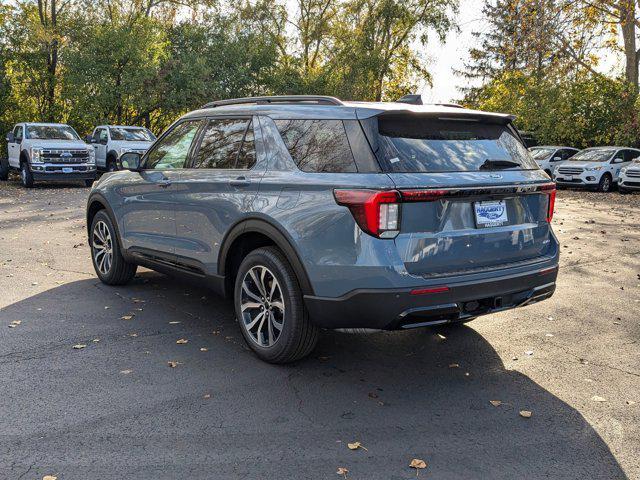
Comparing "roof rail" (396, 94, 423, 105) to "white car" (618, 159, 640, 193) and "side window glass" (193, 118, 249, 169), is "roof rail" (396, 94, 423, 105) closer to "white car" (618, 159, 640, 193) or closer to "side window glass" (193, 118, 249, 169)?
"side window glass" (193, 118, 249, 169)

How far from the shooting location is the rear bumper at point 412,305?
12.4ft

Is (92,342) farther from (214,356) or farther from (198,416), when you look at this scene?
(198,416)

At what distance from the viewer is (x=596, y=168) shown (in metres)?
23.2

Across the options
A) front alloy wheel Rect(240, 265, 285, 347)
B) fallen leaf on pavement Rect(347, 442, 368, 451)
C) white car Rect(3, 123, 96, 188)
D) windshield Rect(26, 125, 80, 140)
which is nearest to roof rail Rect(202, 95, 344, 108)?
front alloy wheel Rect(240, 265, 285, 347)

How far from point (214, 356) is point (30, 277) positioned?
11.4 feet

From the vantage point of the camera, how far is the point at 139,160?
20.3 feet

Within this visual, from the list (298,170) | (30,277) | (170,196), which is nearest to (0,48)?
(30,277)

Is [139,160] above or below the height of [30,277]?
above

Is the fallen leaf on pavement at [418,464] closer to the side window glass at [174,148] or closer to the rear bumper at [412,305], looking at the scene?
the rear bumper at [412,305]

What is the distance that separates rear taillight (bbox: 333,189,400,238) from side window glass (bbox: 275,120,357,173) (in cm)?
24

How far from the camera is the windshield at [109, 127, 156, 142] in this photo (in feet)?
76.4

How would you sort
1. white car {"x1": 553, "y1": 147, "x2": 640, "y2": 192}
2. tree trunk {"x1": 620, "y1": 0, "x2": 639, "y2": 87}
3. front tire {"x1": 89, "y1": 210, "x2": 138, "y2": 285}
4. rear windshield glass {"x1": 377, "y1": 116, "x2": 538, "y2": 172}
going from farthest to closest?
tree trunk {"x1": 620, "y1": 0, "x2": 639, "y2": 87} → white car {"x1": 553, "y1": 147, "x2": 640, "y2": 192} → front tire {"x1": 89, "y1": 210, "x2": 138, "y2": 285} → rear windshield glass {"x1": 377, "y1": 116, "x2": 538, "y2": 172}

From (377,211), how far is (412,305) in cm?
61

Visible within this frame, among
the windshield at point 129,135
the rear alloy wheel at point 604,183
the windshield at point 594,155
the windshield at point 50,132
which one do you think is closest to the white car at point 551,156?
the windshield at point 594,155
